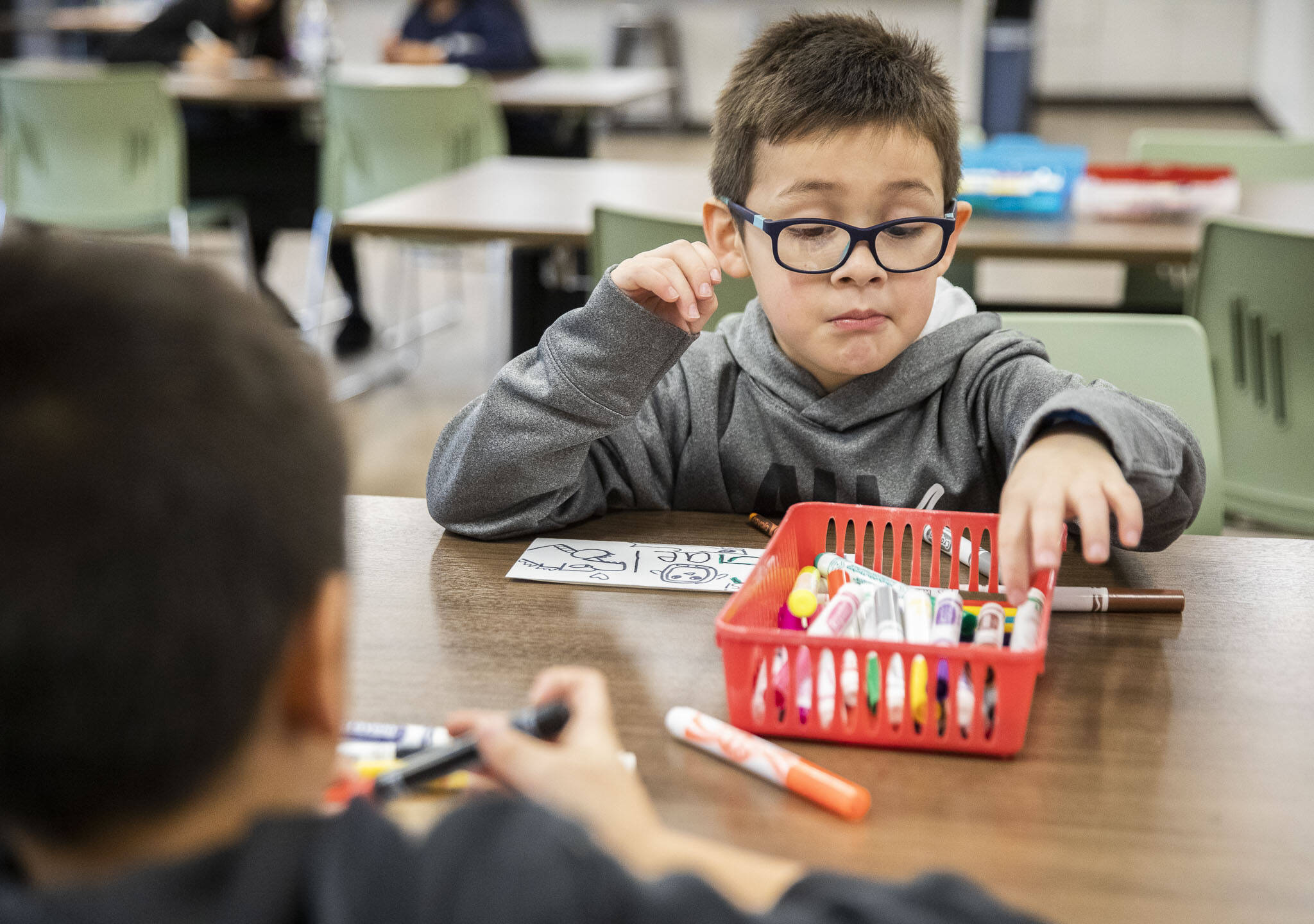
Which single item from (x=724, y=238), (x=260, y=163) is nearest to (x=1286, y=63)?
(x=260, y=163)

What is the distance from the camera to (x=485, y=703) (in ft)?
2.71

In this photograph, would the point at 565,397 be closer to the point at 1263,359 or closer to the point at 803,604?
the point at 803,604

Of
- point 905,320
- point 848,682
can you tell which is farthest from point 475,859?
point 905,320

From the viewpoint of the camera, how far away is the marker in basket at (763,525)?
1153 millimetres

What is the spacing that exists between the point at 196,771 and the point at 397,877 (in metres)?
0.08

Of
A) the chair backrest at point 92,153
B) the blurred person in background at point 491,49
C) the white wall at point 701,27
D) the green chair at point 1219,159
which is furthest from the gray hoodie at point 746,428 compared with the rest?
the white wall at point 701,27

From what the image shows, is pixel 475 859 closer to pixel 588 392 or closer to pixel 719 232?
pixel 588 392

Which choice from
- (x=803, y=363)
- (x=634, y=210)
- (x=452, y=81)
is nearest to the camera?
(x=803, y=363)

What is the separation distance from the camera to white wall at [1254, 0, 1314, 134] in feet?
24.6

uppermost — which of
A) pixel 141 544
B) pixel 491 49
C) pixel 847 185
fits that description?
pixel 491 49

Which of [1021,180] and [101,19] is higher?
[101,19]

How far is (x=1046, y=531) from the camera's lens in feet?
2.70

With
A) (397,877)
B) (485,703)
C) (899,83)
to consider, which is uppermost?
(899,83)

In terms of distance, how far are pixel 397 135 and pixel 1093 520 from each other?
3.31 meters
